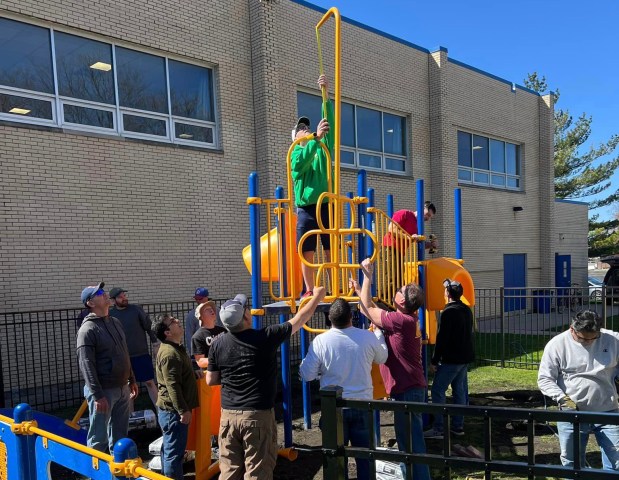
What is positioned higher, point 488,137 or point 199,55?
point 199,55

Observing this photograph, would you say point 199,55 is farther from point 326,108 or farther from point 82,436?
point 82,436

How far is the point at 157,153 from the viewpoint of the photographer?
9500 mm

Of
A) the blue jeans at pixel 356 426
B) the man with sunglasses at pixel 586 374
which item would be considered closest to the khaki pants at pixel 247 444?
the blue jeans at pixel 356 426

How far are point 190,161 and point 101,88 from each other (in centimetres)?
202

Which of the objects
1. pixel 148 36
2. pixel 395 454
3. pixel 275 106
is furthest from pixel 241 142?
pixel 395 454

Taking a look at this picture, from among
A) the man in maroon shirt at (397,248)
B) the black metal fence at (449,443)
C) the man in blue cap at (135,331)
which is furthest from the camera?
the man in blue cap at (135,331)

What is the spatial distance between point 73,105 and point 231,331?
6.86 m

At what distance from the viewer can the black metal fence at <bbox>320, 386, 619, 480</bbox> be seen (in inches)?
82.3

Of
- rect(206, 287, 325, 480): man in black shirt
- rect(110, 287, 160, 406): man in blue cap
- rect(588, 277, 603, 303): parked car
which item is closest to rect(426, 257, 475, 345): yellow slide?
rect(206, 287, 325, 480): man in black shirt

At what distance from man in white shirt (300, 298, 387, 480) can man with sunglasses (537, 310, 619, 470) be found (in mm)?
1386

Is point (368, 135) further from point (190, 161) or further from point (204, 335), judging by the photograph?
point (204, 335)

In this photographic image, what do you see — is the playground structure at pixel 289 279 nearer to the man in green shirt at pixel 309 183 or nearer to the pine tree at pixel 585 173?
the man in green shirt at pixel 309 183

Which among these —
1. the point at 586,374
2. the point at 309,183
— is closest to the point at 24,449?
the point at 309,183

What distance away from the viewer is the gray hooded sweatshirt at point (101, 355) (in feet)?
13.9
